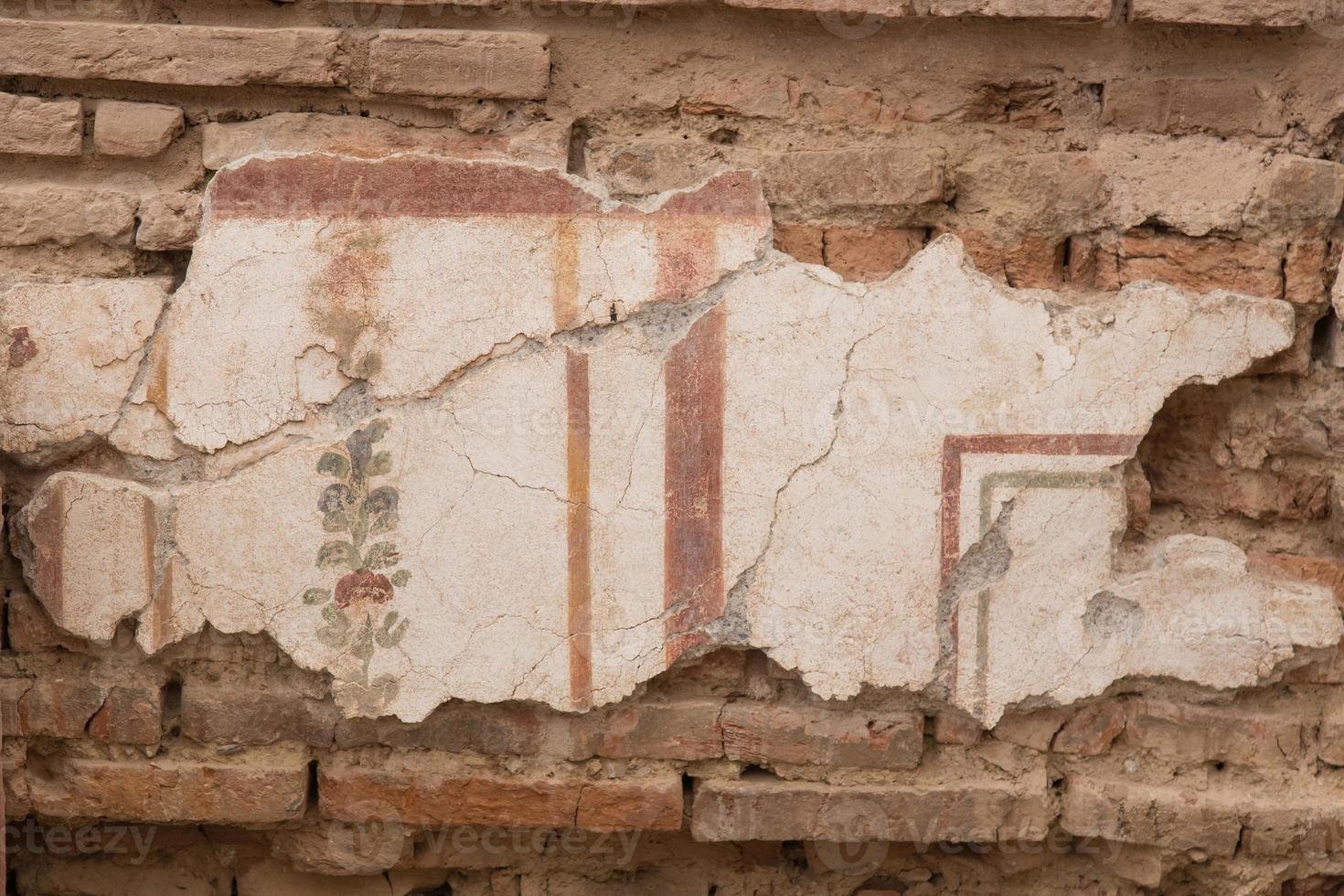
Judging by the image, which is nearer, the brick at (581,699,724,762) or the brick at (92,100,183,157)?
the brick at (92,100,183,157)

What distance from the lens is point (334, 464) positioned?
2.26m

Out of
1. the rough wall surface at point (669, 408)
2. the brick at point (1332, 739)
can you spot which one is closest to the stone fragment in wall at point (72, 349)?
the rough wall surface at point (669, 408)

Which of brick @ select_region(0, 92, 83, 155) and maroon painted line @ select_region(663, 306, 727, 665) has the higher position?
brick @ select_region(0, 92, 83, 155)

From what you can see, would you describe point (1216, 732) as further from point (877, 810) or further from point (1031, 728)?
point (877, 810)

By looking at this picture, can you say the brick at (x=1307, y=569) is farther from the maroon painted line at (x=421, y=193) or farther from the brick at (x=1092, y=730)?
the maroon painted line at (x=421, y=193)

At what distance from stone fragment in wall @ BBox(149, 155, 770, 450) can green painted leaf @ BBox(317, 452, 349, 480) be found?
105 millimetres

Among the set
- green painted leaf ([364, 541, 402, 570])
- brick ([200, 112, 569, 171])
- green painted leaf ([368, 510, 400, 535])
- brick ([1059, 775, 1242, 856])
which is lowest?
brick ([1059, 775, 1242, 856])

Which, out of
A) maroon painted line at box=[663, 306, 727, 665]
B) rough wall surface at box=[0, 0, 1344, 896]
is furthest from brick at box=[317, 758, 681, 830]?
maroon painted line at box=[663, 306, 727, 665]

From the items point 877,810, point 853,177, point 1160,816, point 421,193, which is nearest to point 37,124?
point 421,193

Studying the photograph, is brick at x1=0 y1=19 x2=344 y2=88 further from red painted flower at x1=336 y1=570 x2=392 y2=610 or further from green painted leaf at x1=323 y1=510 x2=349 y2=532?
red painted flower at x1=336 y1=570 x2=392 y2=610

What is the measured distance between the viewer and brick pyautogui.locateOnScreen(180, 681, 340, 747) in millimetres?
2367

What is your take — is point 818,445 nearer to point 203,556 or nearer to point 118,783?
point 203,556

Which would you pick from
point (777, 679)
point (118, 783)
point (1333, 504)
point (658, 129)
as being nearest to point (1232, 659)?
point (1333, 504)

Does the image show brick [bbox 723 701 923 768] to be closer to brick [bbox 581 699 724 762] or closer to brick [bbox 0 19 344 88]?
brick [bbox 581 699 724 762]
